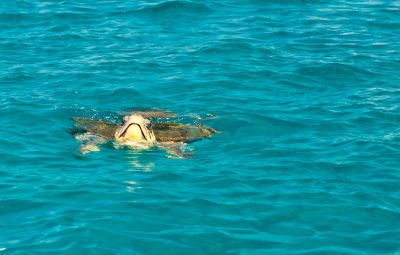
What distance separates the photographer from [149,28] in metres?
21.2

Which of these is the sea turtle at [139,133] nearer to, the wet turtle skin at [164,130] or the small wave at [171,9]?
the wet turtle skin at [164,130]

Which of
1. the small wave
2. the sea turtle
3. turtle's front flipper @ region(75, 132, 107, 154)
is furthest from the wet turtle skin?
the small wave

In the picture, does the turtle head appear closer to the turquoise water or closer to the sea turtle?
the sea turtle

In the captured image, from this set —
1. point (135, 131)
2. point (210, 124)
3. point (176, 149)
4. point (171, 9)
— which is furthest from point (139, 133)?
point (171, 9)

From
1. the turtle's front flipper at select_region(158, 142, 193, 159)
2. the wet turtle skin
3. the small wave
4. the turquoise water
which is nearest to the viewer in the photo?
the turquoise water

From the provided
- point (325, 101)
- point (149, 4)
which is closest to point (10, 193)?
point (325, 101)

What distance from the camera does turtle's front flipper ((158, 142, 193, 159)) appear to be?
44.4ft

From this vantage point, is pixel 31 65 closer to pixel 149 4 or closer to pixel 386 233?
pixel 149 4

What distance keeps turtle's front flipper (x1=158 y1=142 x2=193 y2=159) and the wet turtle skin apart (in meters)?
0.17

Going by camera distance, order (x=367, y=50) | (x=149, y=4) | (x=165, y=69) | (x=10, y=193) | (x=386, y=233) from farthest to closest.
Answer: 1. (x=149, y=4)
2. (x=367, y=50)
3. (x=165, y=69)
4. (x=10, y=193)
5. (x=386, y=233)

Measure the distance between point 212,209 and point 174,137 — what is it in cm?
335

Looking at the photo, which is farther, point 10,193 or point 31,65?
point 31,65

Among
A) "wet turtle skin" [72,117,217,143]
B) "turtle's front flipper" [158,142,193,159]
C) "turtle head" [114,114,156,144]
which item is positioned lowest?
"turtle's front flipper" [158,142,193,159]

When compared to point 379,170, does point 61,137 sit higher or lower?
higher
